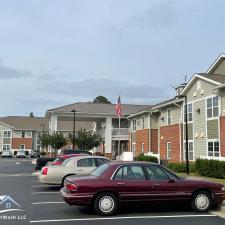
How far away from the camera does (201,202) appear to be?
38.5 ft

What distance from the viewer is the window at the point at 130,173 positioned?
37.3 feet

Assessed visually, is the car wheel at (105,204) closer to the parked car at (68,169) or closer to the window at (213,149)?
the parked car at (68,169)

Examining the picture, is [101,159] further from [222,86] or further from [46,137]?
[46,137]

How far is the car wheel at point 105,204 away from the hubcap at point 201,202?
236cm

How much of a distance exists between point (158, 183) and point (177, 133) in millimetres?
23545

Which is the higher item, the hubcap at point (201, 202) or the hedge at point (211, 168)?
the hedge at point (211, 168)

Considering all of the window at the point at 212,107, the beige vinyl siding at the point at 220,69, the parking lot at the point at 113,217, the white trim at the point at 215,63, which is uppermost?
the white trim at the point at 215,63

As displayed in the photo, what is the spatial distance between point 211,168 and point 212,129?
499cm

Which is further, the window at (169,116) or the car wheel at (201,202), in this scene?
the window at (169,116)

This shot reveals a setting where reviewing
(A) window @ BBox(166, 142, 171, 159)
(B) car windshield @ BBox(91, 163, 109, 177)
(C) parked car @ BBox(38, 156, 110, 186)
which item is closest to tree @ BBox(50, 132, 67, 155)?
(A) window @ BBox(166, 142, 171, 159)

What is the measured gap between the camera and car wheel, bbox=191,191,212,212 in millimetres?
11656

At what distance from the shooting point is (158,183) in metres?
11.4

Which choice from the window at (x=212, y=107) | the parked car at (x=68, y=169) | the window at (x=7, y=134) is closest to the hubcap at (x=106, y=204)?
the parked car at (x=68, y=169)

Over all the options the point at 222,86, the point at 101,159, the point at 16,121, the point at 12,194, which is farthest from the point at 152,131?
the point at 16,121
